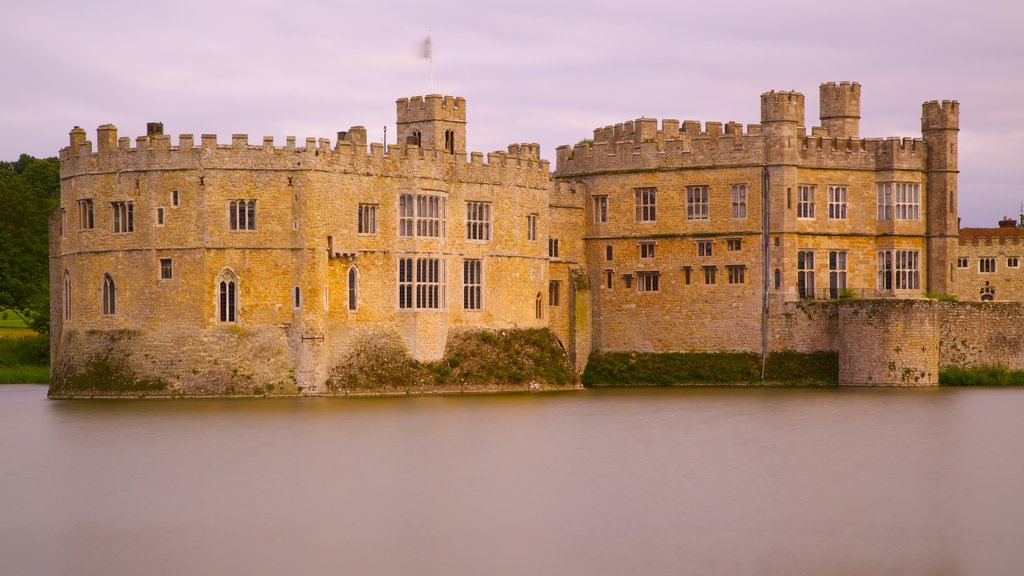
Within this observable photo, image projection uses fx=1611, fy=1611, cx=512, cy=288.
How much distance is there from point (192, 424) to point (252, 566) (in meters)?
18.9

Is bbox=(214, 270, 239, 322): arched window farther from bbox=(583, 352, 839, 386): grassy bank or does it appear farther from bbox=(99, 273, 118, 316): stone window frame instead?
bbox=(583, 352, 839, 386): grassy bank

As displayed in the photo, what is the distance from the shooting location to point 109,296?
5831cm

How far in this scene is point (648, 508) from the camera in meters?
35.7

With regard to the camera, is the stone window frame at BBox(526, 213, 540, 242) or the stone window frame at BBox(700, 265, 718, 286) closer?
the stone window frame at BBox(526, 213, 540, 242)

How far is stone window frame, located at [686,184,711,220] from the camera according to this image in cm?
6788

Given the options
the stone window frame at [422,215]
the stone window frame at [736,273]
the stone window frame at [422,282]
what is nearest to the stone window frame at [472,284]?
the stone window frame at [422,282]

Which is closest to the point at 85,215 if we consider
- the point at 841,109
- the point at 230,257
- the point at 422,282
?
the point at 230,257

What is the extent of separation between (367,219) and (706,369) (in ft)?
53.9

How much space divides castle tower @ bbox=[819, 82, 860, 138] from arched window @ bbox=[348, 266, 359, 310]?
24.2 m

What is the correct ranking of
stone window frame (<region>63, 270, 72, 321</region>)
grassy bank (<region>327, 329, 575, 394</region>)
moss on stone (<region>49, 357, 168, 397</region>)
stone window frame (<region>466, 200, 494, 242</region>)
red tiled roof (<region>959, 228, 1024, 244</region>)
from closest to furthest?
1. moss on stone (<region>49, 357, 168, 397</region>)
2. grassy bank (<region>327, 329, 575, 394</region>)
3. stone window frame (<region>63, 270, 72, 321</region>)
4. stone window frame (<region>466, 200, 494, 242</region>)
5. red tiled roof (<region>959, 228, 1024, 244</region>)

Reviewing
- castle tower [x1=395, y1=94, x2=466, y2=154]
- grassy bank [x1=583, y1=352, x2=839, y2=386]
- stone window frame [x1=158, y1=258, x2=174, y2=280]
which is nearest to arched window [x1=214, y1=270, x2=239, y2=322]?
stone window frame [x1=158, y1=258, x2=174, y2=280]

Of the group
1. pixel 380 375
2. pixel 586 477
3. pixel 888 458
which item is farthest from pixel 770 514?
pixel 380 375

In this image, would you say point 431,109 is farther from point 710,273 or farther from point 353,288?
point 710,273

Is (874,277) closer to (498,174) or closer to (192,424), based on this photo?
(498,174)
